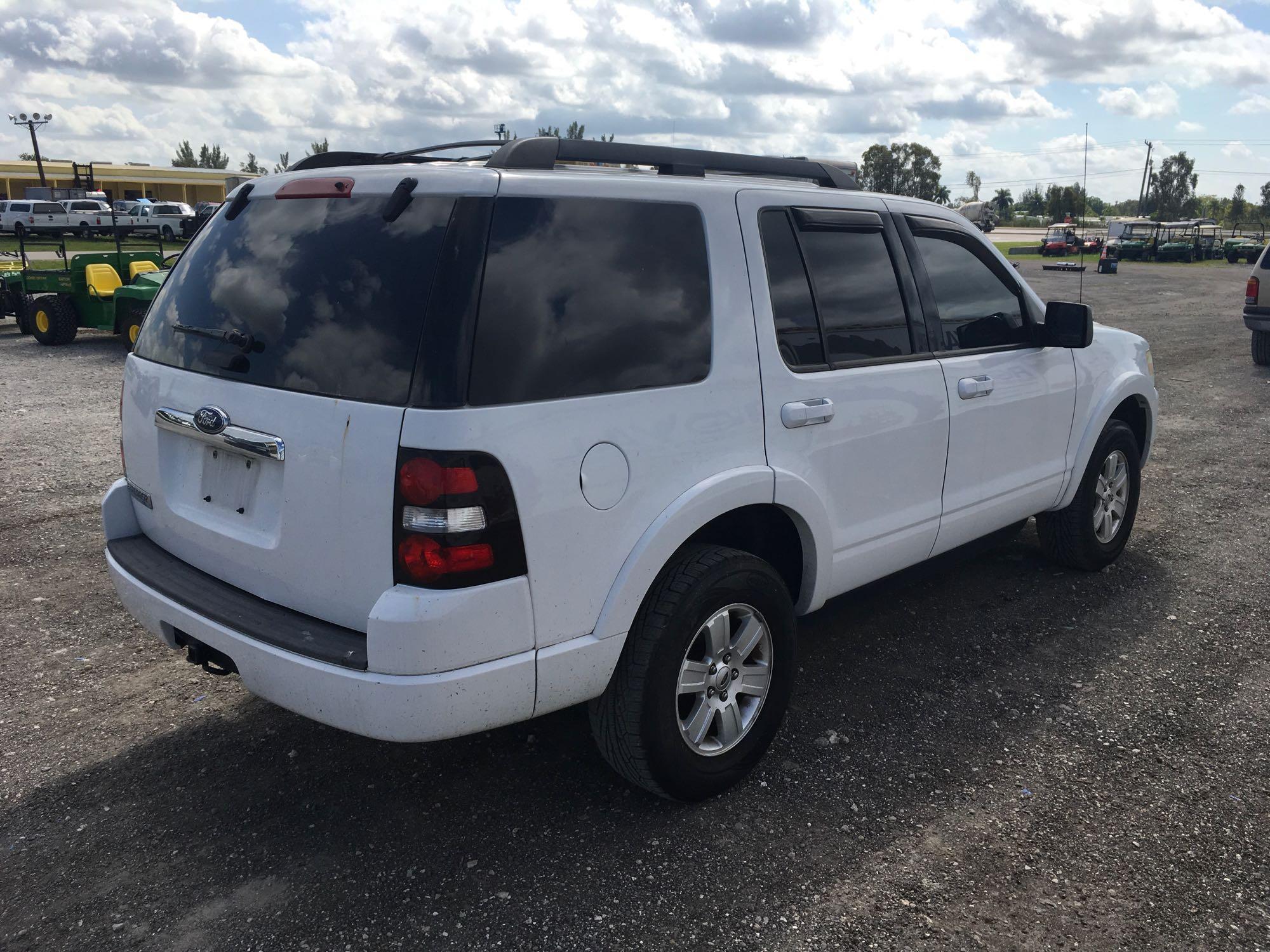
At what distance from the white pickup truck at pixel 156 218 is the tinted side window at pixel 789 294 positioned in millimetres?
49024

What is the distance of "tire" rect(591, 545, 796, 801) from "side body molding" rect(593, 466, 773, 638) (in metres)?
0.10

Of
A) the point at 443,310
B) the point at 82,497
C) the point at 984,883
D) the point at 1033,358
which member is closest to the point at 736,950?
the point at 984,883

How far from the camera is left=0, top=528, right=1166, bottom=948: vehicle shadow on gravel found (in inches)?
115

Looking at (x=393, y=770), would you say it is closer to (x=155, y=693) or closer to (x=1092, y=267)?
(x=155, y=693)

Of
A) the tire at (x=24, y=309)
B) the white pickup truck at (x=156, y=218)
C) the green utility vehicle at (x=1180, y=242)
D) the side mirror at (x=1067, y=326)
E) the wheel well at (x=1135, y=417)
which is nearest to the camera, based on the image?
the side mirror at (x=1067, y=326)

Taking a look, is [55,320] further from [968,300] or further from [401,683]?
[401,683]

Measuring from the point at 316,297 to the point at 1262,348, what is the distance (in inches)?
570

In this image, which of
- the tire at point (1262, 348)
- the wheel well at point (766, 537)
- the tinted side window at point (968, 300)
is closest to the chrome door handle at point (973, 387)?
the tinted side window at point (968, 300)

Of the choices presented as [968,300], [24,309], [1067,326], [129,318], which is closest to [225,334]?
[968,300]

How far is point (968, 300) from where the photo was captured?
14.4 feet

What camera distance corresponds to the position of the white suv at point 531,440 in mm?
2646

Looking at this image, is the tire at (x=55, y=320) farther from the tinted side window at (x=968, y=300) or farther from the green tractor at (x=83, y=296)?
the tinted side window at (x=968, y=300)

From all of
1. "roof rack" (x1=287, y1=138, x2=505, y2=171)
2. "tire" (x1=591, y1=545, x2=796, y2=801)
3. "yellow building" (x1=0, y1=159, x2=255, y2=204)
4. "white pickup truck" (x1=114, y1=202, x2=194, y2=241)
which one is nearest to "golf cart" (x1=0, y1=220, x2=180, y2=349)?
"roof rack" (x1=287, y1=138, x2=505, y2=171)

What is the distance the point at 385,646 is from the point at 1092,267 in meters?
48.0
